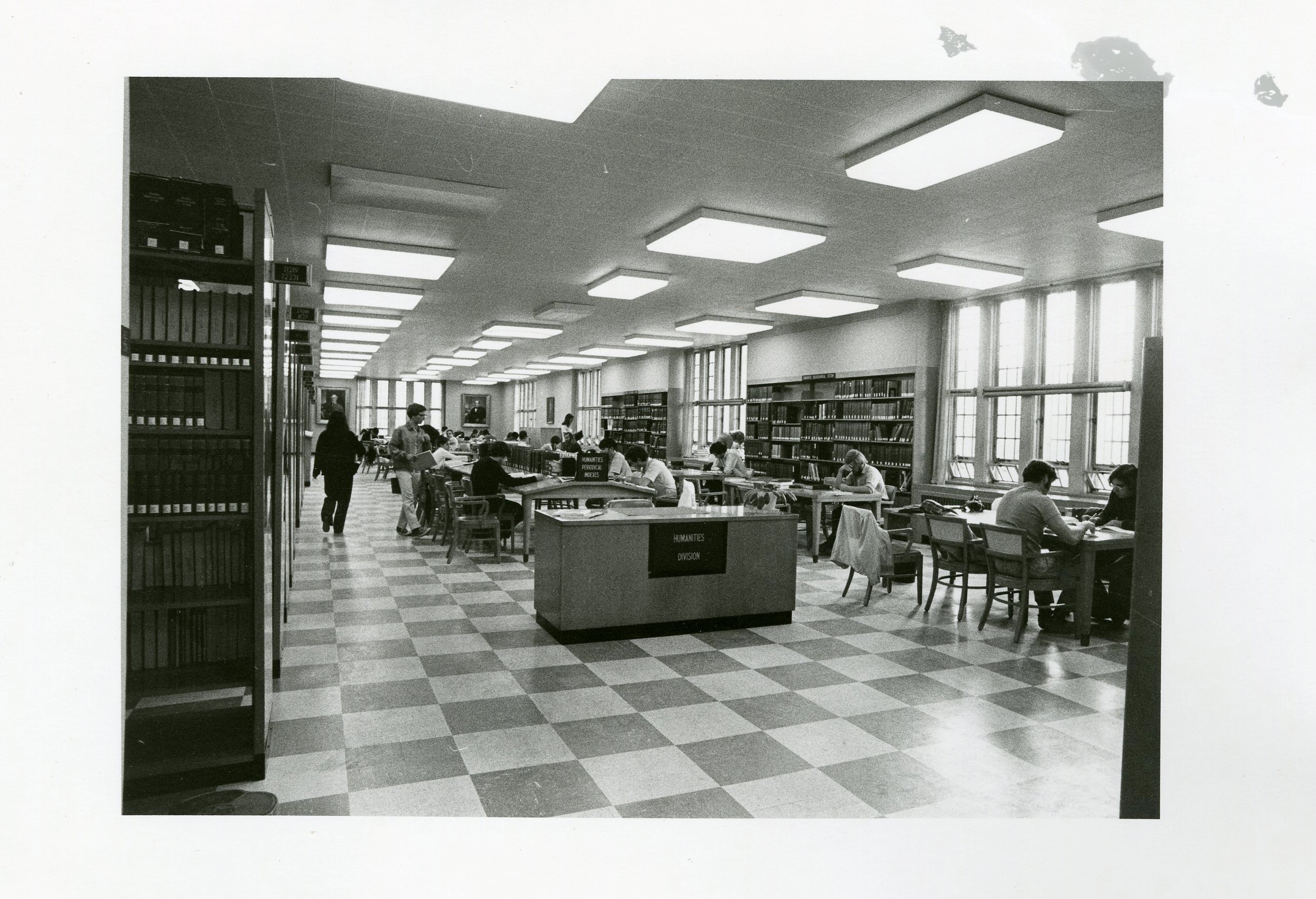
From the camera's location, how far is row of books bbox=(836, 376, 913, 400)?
10641 millimetres

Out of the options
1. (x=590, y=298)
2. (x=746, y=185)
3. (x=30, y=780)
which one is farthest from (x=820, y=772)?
(x=590, y=298)

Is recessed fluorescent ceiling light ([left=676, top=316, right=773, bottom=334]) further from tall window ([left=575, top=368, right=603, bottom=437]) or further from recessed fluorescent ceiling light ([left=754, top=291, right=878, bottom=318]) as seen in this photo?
tall window ([left=575, top=368, right=603, bottom=437])

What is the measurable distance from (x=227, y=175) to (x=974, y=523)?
5946 mm

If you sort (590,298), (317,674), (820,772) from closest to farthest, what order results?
(820,772), (317,674), (590,298)

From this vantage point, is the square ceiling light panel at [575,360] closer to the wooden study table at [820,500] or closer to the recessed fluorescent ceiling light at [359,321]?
the recessed fluorescent ceiling light at [359,321]

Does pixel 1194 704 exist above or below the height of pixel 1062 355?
below

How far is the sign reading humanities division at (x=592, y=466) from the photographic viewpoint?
7.74m

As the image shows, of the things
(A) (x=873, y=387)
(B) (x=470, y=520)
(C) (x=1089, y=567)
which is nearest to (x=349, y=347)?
(B) (x=470, y=520)

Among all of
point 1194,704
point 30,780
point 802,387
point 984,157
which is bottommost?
point 30,780

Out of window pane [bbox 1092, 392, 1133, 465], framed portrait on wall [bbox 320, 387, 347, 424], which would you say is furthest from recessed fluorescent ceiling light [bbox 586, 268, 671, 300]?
framed portrait on wall [bbox 320, 387, 347, 424]

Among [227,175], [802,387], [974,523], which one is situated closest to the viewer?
[227,175]

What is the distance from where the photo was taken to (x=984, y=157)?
4.34m

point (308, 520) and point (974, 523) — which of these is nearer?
point (974, 523)

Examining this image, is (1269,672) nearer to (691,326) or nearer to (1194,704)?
(1194,704)
